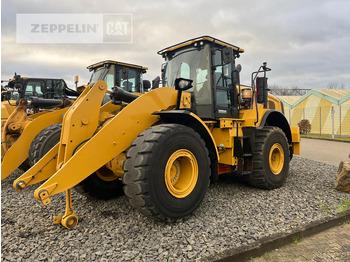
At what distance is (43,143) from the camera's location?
15.3ft

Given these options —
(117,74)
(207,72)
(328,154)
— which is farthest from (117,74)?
(328,154)

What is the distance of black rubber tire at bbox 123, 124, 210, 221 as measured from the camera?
2.82m

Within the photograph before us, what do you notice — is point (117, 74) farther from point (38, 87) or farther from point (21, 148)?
point (21, 148)

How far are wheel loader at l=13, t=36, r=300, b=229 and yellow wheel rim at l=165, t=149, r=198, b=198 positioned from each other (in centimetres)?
1

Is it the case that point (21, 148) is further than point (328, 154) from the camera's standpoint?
No

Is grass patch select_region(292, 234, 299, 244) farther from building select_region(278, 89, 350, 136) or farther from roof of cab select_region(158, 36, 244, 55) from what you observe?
building select_region(278, 89, 350, 136)

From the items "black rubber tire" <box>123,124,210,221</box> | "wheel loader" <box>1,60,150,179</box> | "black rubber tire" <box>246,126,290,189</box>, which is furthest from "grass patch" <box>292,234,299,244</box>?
"wheel loader" <box>1,60,150,179</box>

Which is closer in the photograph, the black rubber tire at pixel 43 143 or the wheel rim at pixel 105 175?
the wheel rim at pixel 105 175

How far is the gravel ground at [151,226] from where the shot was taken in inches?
103

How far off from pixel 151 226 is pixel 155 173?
2.47 feet

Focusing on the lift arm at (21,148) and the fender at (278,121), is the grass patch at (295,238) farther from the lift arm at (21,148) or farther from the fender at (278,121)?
the lift arm at (21,148)

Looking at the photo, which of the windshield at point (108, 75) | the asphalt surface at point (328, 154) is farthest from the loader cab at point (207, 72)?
the asphalt surface at point (328, 154)

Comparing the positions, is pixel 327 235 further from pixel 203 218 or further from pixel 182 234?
pixel 182 234

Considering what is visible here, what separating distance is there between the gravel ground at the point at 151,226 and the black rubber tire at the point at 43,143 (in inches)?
28.7
